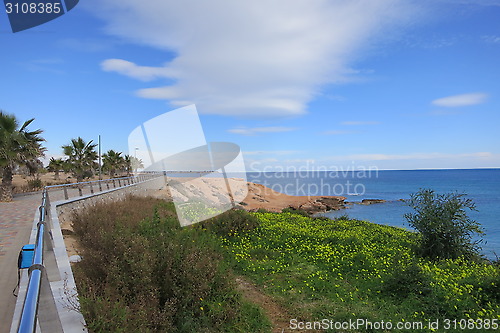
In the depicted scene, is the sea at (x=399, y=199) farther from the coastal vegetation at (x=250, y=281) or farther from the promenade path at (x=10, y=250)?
the promenade path at (x=10, y=250)

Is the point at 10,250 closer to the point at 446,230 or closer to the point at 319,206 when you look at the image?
the point at 446,230

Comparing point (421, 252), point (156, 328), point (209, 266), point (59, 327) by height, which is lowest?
point (421, 252)

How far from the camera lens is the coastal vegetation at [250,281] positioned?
16.5 ft

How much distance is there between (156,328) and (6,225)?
10.3m

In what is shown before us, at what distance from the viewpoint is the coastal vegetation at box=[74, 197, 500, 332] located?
502cm

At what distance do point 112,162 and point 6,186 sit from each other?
5288 cm

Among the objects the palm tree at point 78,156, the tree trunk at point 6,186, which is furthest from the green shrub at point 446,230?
the palm tree at point 78,156

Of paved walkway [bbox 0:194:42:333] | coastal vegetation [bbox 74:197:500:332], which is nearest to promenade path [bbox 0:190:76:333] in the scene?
paved walkway [bbox 0:194:42:333]

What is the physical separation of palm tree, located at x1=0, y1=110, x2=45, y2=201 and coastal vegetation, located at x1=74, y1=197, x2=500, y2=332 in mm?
16246

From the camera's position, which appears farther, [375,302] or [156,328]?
[375,302]

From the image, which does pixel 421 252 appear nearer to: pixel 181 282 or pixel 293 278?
pixel 293 278

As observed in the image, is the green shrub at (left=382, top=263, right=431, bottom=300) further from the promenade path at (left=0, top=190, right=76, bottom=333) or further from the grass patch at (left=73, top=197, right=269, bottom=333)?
the promenade path at (left=0, top=190, right=76, bottom=333)

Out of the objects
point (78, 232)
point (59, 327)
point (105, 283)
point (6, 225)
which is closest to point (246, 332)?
point (105, 283)

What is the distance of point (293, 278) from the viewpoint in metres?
8.64
